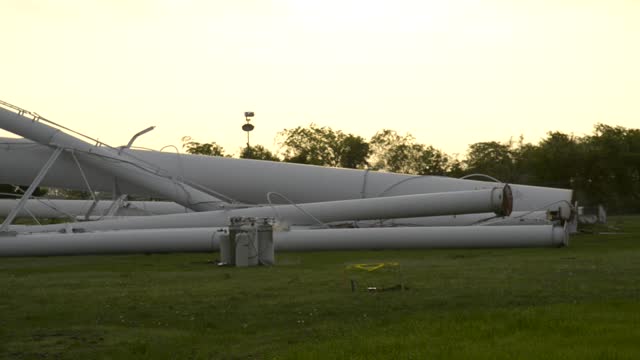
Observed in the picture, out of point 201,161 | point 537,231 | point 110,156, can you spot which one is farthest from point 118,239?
point 537,231

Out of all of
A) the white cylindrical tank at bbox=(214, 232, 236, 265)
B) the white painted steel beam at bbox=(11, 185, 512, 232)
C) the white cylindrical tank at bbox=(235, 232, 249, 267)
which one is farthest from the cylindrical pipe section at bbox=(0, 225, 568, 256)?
the white cylindrical tank at bbox=(235, 232, 249, 267)

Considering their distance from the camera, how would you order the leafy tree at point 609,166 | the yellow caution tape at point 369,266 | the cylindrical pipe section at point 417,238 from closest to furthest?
the yellow caution tape at point 369,266 → the cylindrical pipe section at point 417,238 → the leafy tree at point 609,166

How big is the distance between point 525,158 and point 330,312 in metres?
63.5

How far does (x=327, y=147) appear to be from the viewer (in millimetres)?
95438

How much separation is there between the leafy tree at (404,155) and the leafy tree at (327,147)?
1671 mm

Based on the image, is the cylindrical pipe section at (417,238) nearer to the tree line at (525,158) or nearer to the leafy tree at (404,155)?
the tree line at (525,158)

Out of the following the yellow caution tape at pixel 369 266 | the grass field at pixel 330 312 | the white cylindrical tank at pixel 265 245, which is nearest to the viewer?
the grass field at pixel 330 312

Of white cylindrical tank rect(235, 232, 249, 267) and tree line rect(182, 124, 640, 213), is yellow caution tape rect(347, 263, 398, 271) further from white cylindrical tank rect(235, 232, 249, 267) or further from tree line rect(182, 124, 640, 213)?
tree line rect(182, 124, 640, 213)

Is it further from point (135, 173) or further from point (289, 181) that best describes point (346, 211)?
point (135, 173)

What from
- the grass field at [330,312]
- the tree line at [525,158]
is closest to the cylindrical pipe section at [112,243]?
the grass field at [330,312]

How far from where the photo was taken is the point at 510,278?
1549 cm

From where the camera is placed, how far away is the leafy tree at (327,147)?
310 feet

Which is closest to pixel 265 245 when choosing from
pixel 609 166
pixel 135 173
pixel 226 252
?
pixel 226 252

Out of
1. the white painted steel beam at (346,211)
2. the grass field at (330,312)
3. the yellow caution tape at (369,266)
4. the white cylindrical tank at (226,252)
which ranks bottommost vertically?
the grass field at (330,312)
